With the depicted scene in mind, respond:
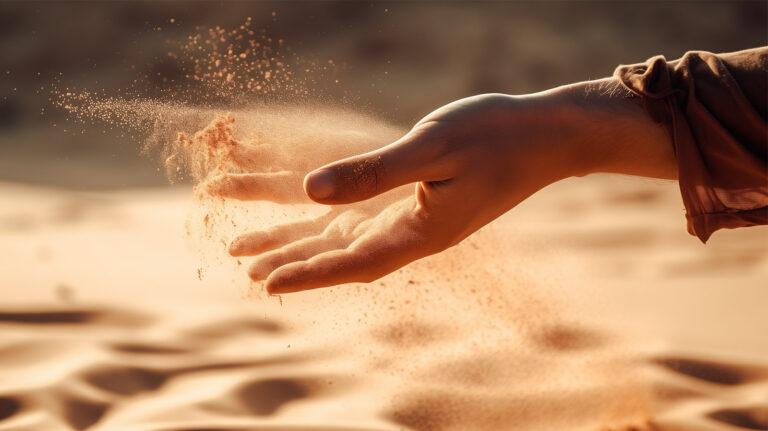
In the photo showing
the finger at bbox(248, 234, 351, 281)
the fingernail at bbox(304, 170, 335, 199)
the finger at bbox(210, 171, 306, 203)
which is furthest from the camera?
the finger at bbox(210, 171, 306, 203)

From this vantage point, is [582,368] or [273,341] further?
[273,341]

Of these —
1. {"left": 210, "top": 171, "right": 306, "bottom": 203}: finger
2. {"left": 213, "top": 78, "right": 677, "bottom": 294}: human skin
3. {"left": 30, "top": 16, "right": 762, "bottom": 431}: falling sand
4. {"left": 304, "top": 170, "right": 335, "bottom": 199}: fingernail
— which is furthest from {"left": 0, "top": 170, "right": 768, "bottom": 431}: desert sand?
{"left": 304, "top": 170, "right": 335, "bottom": 199}: fingernail

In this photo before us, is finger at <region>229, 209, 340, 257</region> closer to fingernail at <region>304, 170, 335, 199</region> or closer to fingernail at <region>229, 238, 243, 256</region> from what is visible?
fingernail at <region>229, 238, 243, 256</region>

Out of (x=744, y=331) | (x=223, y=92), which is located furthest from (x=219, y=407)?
(x=744, y=331)

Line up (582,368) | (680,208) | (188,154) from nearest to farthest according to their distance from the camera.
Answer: (188,154), (582,368), (680,208)

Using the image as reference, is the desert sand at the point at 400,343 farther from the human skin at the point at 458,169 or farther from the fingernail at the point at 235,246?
the human skin at the point at 458,169

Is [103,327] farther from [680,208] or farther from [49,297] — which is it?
[680,208]

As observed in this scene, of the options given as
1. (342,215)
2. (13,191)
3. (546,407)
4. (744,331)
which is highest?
(13,191)

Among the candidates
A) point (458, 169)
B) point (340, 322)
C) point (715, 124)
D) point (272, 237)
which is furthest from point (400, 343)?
point (715, 124)
